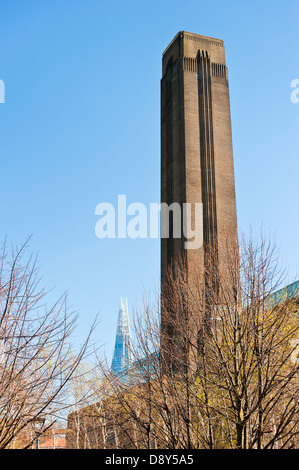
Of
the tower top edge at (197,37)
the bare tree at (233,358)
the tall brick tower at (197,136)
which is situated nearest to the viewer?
the bare tree at (233,358)

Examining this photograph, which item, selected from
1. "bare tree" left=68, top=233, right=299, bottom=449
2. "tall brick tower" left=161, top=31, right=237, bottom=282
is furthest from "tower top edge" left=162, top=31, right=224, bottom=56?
"bare tree" left=68, top=233, right=299, bottom=449

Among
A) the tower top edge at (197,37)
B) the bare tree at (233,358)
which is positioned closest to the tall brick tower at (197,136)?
the tower top edge at (197,37)

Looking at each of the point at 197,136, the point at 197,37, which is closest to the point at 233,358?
the point at 197,136

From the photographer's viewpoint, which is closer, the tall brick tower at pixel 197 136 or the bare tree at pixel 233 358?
the bare tree at pixel 233 358

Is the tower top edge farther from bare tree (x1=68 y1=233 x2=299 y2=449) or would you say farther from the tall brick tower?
bare tree (x1=68 y1=233 x2=299 y2=449)

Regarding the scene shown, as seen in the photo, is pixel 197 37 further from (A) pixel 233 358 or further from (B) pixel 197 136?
(A) pixel 233 358

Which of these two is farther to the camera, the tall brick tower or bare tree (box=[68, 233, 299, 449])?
the tall brick tower

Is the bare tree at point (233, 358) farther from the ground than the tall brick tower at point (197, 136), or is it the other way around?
the tall brick tower at point (197, 136)

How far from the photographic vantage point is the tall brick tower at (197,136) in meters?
44.5

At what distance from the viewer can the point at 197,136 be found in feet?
152

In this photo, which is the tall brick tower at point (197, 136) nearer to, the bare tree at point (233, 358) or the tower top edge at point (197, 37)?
the tower top edge at point (197, 37)

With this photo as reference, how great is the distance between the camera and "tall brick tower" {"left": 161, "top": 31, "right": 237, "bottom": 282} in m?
44.5
